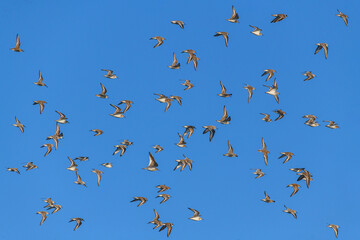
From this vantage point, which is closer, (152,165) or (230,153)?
(152,165)

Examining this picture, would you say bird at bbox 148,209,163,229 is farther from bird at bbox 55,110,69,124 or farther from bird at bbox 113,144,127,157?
bird at bbox 55,110,69,124

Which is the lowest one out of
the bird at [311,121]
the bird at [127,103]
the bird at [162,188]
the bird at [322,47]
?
the bird at [162,188]

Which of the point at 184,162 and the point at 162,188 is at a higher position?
the point at 184,162

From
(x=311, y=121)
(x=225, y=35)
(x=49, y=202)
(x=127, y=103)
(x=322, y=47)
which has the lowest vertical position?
(x=49, y=202)

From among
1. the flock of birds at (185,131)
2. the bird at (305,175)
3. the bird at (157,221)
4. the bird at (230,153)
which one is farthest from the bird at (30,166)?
the bird at (305,175)

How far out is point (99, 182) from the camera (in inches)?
1871

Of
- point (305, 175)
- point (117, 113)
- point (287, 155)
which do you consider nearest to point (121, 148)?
point (117, 113)

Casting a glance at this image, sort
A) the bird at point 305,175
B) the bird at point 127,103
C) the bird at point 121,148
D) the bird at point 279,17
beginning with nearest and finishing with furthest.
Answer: the bird at point 279,17, the bird at point 305,175, the bird at point 121,148, the bird at point 127,103

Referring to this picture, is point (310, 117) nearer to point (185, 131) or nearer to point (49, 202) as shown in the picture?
point (185, 131)

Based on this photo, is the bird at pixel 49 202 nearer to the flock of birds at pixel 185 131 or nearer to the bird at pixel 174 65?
the flock of birds at pixel 185 131

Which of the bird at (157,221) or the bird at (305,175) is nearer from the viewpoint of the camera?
the bird at (305,175)

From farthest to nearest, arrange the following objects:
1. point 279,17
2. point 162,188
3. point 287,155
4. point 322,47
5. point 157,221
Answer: point 322,47
point 162,188
point 287,155
point 157,221
point 279,17

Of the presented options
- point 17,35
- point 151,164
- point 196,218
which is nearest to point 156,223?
point 196,218

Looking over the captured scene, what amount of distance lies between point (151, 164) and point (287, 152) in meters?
9.15
